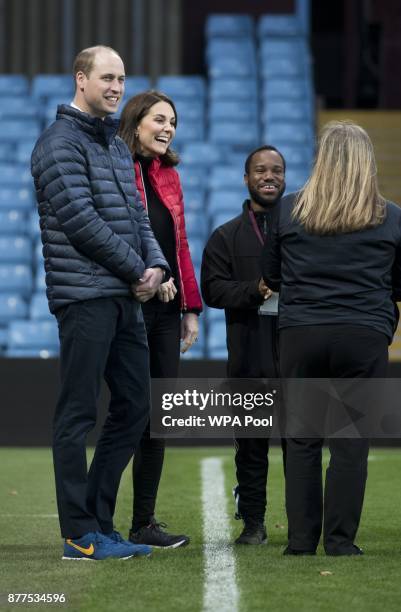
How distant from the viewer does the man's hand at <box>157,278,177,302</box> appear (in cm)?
530

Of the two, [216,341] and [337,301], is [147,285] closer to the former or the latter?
[337,301]

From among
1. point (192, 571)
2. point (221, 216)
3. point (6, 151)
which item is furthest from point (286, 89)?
point (192, 571)

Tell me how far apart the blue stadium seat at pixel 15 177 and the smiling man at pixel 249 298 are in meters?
8.68

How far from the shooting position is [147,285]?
16.7 ft

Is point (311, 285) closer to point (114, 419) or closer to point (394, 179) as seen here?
point (114, 419)

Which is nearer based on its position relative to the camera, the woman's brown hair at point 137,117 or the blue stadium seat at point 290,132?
the woman's brown hair at point 137,117

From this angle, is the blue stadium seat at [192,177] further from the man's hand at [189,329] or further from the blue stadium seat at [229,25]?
the man's hand at [189,329]

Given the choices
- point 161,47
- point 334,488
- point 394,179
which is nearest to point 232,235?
point 334,488

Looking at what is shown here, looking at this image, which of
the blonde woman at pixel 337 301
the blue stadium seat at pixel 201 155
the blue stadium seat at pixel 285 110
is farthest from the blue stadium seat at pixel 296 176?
the blonde woman at pixel 337 301

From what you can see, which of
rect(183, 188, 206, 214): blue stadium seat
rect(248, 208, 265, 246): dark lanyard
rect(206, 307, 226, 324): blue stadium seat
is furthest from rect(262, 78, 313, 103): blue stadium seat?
rect(248, 208, 265, 246): dark lanyard

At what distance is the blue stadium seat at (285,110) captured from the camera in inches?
606

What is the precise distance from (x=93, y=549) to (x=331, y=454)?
2.95ft

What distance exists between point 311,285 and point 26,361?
5.85 metres

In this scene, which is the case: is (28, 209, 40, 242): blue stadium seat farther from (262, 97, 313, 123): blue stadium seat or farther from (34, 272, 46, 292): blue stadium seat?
(262, 97, 313, 123): blue stadium seat
